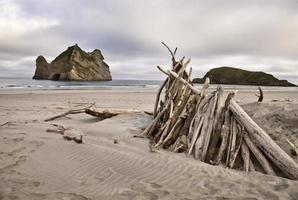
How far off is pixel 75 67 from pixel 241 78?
33.2m

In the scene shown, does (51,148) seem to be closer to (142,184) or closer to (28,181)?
(28,181)

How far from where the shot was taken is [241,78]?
53.2 meters

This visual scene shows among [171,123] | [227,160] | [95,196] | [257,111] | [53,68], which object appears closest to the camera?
[95,196]

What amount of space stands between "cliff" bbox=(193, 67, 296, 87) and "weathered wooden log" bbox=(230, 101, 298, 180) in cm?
4828

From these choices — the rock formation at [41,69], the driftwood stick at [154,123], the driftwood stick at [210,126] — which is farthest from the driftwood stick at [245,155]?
the rock formation at [41,69]

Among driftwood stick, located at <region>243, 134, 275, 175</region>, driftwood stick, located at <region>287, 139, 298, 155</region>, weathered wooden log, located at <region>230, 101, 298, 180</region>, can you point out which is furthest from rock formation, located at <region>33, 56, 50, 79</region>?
driftwood stick, located at <region>287, 139, 298, 155</region>

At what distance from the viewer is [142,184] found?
3.74m

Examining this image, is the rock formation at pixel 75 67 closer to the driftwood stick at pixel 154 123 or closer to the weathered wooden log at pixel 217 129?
the driftwood stick at pixel 154 123

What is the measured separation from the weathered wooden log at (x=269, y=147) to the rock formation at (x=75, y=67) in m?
57.9

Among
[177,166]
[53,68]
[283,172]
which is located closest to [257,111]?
[283,172]

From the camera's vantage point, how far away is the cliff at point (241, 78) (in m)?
50.4

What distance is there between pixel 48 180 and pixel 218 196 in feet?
6.87

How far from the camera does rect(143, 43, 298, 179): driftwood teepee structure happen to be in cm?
445

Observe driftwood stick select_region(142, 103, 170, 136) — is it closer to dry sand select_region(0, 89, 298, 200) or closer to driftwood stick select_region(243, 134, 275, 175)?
dry sand select_region(0, 89, 298, 200)
